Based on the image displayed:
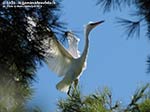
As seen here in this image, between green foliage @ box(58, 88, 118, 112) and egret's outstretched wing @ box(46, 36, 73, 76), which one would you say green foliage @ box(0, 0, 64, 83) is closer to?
green foliage @ box(58, 88, 118, 112)

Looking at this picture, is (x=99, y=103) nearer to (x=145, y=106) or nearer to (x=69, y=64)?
(x=145, y=106)

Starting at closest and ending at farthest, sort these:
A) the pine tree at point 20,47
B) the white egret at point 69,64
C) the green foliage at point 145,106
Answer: the pine tree at point 20,47 < the green foliage at point 145,106 < the white egret at point 69,64

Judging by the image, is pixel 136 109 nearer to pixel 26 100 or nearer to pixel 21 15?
pixel 26 100

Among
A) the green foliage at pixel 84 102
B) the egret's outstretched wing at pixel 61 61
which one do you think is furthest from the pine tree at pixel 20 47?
the egret's outstretched wing at pixel 61 61

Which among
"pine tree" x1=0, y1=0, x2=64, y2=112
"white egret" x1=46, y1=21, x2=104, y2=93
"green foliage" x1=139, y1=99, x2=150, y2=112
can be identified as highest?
"pine tree" x1=0, y1=0, x2=64, y2=112

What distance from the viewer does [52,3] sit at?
1.03 m

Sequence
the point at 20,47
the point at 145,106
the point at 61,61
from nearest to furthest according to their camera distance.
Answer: the point at 20,47 → the point at 145,106 → the point at 61,61

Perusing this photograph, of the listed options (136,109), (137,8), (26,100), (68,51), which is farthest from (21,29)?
(68,51)

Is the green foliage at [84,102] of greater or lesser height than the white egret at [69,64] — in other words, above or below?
above

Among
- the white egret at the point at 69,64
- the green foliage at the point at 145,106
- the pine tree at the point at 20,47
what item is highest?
the pine tree at the point at 20,47

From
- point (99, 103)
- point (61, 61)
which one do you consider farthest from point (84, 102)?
point (61, 61)

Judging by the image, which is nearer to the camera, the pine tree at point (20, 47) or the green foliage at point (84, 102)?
the pine tree at point (20, 47)

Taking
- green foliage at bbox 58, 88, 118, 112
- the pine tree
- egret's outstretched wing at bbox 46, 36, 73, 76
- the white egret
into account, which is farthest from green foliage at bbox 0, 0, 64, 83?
the white egret

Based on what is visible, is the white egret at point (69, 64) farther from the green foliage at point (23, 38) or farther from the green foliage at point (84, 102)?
the green foliage at point (23, 38)
